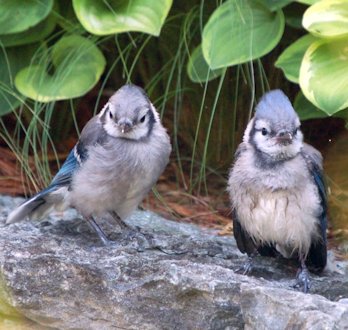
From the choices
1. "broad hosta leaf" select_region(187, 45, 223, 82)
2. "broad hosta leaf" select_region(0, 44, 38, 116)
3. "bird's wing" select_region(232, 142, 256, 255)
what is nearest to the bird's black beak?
"bird's wing" select_region(232, 142, 256, 255)

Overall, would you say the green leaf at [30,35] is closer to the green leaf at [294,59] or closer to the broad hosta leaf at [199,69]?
the broad hosta leaf at [199,69]

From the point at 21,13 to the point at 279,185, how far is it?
1955mm

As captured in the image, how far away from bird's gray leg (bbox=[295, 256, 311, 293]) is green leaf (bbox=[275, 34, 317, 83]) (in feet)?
3.36

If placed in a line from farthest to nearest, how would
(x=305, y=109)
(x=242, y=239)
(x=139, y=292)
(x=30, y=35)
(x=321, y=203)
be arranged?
(x=30, y=35)
(x=305, y=109)
(x=242, y=239)
(x=321, y=203)
(x=139, y=292)

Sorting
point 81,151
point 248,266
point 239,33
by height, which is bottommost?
point 248,266

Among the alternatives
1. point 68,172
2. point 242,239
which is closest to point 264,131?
point 242,239

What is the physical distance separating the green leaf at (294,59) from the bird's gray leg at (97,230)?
1.15 metres

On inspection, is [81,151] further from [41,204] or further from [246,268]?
[246,268]

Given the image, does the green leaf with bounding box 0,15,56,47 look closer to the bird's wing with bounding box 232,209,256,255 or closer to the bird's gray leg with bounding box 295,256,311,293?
the bird's wing with bounding box 232,209,256,255

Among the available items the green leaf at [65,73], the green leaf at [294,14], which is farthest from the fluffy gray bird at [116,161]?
the green leaf at [294,14]

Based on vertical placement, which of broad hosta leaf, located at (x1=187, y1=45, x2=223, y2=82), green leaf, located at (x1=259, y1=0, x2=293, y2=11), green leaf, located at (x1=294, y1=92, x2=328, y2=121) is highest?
green leaf, located at (x1=259, y1=0, x2=293, y2=11)

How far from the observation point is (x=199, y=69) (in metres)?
5.57

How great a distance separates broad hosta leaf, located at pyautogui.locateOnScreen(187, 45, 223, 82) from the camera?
5438 mm

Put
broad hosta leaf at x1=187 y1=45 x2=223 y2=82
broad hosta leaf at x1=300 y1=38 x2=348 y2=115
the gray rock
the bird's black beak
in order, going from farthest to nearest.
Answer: broad hosta leaf at x1=187 y1=45 x2=223 y2=82, broad hosta leaf at x1=300 y1=38 x2=348 y2=115, the bird's black beak, the gray rock
